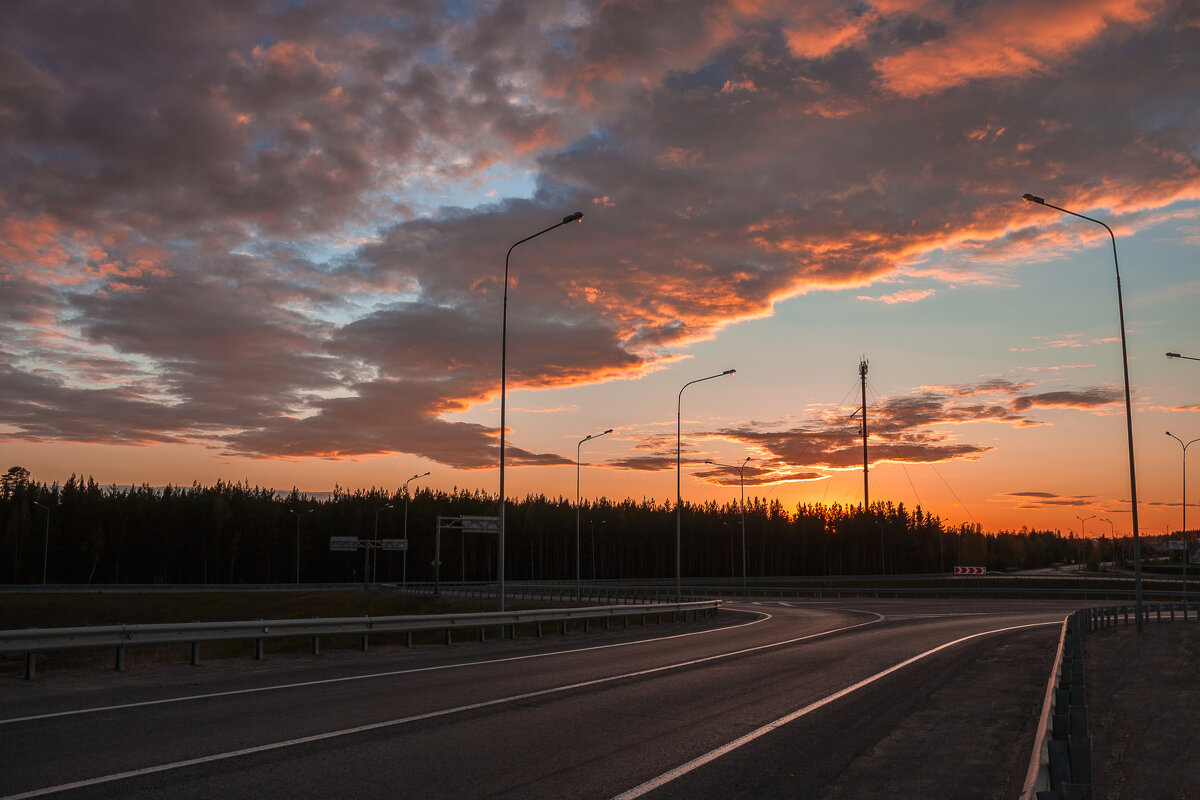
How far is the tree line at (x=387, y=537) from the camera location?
117188 millimetres

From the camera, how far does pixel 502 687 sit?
13.1 metres

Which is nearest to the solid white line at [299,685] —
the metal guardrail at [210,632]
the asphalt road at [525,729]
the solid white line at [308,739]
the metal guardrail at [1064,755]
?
the asphalt road at [525,729]

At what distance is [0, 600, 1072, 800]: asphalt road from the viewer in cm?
738

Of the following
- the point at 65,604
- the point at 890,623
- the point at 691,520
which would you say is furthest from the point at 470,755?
the point at 691,520

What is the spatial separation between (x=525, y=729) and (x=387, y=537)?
14077 centimetres

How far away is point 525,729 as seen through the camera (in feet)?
31.8

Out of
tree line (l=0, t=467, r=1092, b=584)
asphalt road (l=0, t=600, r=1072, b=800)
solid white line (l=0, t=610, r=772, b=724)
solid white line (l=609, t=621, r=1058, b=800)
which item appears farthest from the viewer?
tree line (l=0, t=467, r=1092, b=584)

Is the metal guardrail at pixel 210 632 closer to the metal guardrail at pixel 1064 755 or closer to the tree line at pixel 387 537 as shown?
the metal guardrail at pixel 1064 755

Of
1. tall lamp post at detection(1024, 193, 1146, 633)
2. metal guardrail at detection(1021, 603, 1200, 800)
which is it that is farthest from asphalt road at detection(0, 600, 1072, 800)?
tall lamp post at detection(1024, 193, 1146, 633)

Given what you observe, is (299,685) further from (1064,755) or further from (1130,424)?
(1130,424)

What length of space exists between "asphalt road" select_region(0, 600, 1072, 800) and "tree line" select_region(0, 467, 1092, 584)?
254 feet

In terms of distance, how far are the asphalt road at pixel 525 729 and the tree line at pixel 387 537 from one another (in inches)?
3044

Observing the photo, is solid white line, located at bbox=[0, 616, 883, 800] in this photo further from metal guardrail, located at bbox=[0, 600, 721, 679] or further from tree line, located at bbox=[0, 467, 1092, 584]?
tree line, located at bbox=[0, 467, 1092, 584]

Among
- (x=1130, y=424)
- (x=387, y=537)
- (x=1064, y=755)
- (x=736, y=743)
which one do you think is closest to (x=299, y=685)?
(x=736, y=743)
